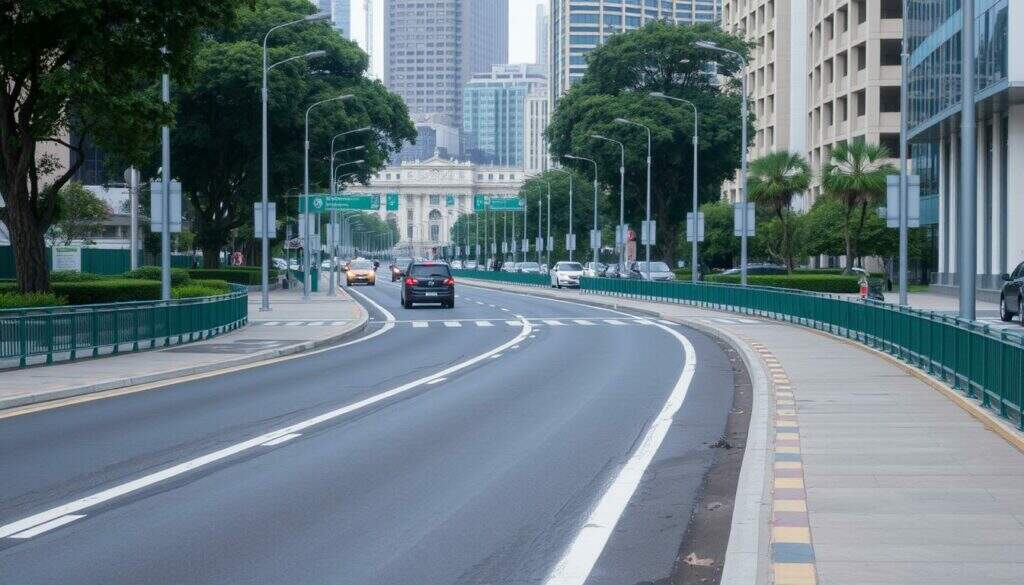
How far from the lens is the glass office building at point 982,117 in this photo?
4978 centimetres

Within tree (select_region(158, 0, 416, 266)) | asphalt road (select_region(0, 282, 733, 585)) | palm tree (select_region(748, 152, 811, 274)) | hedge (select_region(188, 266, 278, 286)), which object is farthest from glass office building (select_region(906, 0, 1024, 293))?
hedge (select_region(188, 266, 278, 286))

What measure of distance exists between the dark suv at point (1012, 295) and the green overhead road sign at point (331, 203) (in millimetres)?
30839

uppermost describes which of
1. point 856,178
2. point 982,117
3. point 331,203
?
point 982,117

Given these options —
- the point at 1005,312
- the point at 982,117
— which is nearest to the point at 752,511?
the point at 1005,312

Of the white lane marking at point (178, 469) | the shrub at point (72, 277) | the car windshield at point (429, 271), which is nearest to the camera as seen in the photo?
the white lane marking at point (178, 469)

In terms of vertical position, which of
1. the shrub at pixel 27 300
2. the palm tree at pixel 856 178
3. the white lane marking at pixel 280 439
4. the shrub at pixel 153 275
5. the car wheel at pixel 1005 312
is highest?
the palm tree at pixel 856 178

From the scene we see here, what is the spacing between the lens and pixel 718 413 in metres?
17.0

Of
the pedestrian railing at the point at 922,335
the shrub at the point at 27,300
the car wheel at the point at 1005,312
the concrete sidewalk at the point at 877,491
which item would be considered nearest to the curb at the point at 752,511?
the concrete sidewalk at the point at 877,491

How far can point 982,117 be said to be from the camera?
5647 cm

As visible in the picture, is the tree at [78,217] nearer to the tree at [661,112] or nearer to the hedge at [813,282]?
the tree at [661,112]

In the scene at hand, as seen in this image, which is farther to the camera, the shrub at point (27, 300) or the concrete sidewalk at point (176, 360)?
the shrub at point (27, 300)

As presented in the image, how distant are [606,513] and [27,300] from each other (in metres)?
20.7

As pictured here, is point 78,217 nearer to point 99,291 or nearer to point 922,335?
point 99,291

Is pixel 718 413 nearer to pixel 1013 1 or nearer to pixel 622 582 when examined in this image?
pixel 622 582
